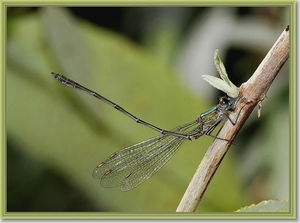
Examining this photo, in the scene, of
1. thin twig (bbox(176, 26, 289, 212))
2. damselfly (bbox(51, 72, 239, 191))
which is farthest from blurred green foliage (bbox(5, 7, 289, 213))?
thin twig (bbox(176, 26, 289, 212))

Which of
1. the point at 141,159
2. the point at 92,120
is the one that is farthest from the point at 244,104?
the point at 92,120

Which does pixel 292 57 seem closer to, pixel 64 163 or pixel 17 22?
pixel 64 163

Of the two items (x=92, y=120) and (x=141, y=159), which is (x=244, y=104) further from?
(x=92, y=120)

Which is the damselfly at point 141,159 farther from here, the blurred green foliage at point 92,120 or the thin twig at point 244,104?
the thin twig at point 244,104

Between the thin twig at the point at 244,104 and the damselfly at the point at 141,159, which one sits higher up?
the damselfly at the point at 141,159

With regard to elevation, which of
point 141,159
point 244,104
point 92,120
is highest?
point 92,120

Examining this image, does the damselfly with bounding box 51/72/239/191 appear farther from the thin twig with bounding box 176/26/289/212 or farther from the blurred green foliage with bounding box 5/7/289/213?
the thin twig with bounding box 176/26/289/212

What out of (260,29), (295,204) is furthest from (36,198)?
(260,29)

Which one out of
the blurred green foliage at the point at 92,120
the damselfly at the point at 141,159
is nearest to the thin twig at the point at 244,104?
the damselfly at the point at 141,159
